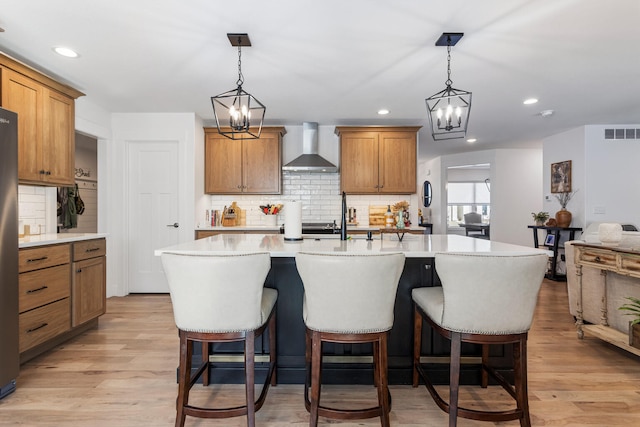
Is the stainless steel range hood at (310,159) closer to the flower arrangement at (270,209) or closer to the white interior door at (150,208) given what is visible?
the flower arrangement at (270,209)

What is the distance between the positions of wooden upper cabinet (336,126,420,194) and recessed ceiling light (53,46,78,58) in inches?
127

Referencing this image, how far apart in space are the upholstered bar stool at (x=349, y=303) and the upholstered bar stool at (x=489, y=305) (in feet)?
0.95

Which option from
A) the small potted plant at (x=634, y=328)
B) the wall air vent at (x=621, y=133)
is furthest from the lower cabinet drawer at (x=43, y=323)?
the wall air vent at (x=621, y=133)

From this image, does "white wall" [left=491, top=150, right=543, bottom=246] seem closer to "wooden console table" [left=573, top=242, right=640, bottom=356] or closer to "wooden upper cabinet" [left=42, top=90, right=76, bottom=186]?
"wooden console table" [left=573, top=242, right=640, bottom=356]

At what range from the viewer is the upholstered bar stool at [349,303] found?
160 centimetres

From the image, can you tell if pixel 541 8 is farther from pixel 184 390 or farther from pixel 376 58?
pixel 184 390

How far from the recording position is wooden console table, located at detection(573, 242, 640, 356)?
2.58 m

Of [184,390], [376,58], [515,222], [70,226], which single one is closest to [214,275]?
[184,390]

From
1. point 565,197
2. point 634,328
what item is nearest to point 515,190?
point 565,197

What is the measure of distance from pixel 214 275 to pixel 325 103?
318 centimetres

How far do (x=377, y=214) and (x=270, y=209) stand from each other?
1.70 metres

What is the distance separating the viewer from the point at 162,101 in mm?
4199

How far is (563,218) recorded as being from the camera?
5.68 meters

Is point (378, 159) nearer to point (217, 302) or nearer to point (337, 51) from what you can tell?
point (337, 51)
